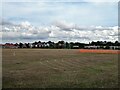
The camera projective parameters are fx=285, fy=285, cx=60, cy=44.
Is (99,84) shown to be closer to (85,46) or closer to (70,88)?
(70,88)

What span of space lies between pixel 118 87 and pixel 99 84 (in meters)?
1.07

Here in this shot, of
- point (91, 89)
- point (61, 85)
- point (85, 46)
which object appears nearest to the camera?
point (91, 89)

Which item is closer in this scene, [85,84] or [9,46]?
[85,84]

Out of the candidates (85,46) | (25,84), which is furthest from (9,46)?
(25,84)

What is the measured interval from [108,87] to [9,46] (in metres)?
136

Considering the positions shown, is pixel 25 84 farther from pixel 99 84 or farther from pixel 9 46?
pixel 9 46

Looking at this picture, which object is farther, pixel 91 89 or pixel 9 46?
pixel 9 46

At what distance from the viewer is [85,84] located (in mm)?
13211

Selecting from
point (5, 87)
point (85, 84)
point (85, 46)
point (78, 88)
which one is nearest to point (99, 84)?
point (85, 84)

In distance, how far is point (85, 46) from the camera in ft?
456

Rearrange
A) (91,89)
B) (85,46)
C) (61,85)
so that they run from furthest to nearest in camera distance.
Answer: (85,46), (61,85), (91,89)

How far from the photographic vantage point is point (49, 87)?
40.2ft

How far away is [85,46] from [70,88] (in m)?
128

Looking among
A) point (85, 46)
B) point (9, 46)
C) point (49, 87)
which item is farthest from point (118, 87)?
point (9, 46)
